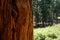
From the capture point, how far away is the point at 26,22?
605 millimetres

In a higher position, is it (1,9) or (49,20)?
(1,9)

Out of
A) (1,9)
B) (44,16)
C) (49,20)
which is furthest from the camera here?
(49,20)

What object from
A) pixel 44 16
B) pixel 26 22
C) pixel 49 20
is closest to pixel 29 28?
pixel 26 22

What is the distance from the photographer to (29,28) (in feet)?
2.03

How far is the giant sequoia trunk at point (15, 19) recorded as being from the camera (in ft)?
1.83

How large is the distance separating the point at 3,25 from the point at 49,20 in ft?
75.4

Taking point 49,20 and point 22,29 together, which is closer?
point 22,29

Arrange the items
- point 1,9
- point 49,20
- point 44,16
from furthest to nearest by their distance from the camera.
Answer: point 49,20
point 44,16
point 1,9

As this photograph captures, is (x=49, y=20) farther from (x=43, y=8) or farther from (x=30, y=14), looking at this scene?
(x=30, y=14)

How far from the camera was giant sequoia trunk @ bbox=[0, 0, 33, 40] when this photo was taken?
0.56 metres

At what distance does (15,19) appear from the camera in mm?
573

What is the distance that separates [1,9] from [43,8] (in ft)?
69.7

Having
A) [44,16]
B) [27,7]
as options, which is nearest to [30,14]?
[27,7]

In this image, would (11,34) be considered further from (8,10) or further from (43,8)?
(43,8)
